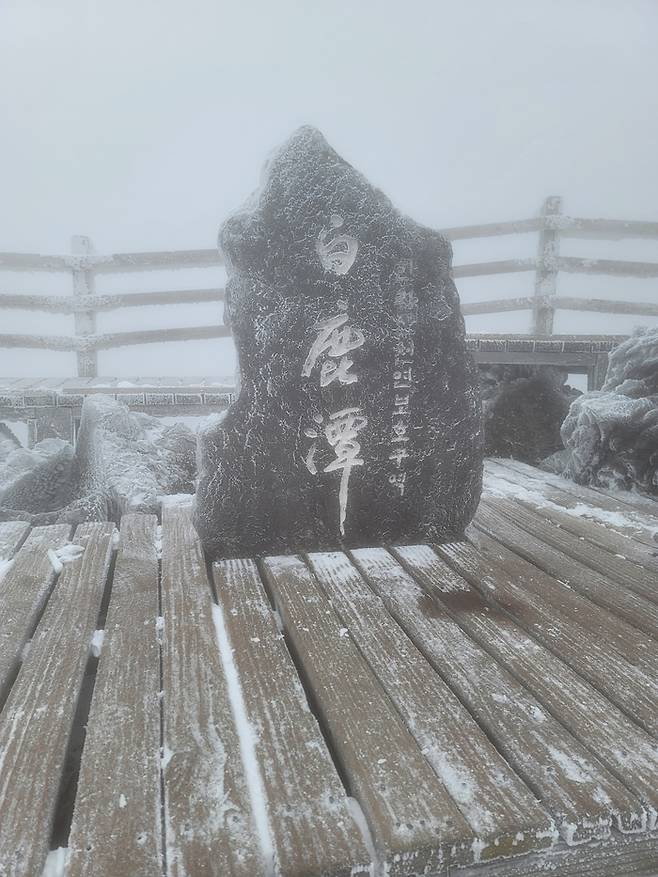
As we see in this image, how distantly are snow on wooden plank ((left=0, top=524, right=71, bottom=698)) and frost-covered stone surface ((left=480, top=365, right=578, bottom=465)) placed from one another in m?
3.02

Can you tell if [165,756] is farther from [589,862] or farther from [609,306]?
[609,306]

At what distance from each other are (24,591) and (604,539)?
2.23 meters

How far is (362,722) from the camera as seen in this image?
1.40 metres

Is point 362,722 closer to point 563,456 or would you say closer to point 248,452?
point 248,452

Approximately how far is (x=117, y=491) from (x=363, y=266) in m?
1.64

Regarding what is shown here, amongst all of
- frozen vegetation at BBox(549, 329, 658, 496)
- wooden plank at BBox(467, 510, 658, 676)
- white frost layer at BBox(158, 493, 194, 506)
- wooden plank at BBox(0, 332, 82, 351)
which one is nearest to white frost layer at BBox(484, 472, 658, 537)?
frozen vegetation at BBox(549, 329, 658, 496)

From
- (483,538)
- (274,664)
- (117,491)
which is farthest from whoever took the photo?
(117,491)

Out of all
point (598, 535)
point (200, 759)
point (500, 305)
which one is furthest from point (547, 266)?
point (200, 759)

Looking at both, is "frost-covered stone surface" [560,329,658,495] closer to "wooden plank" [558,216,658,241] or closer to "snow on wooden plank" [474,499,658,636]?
"snow on wooden plank" [474,499,658,636]

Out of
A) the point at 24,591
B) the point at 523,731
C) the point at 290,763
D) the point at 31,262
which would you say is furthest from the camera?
the point at 31,262

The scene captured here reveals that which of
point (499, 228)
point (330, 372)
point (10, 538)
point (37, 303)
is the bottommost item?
point (10, 538)

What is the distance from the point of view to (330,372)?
2430 mm

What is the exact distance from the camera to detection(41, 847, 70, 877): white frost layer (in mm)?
1033

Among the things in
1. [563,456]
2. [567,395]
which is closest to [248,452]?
[563,456]
